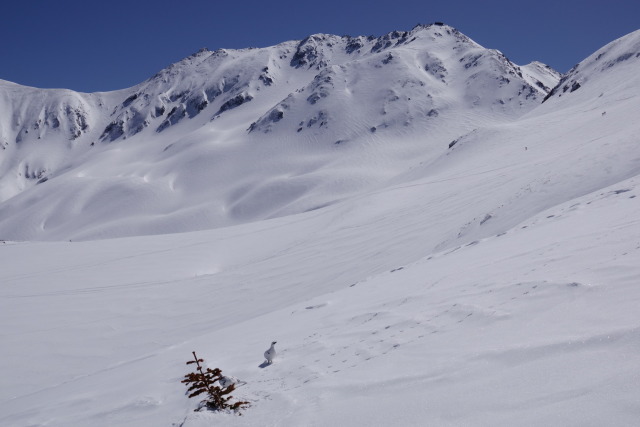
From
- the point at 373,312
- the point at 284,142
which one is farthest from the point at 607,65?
the point at 284,142

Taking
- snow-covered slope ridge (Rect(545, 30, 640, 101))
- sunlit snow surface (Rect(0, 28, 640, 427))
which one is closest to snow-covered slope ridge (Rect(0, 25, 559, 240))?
snow-covered slope ridge (Rect(545, 30, 640, 101))

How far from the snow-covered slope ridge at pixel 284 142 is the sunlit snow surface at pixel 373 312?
36733mm

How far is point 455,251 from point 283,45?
160 metres

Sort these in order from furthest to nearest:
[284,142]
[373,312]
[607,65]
Answer: [284,142] → [607,65] → [373,312]

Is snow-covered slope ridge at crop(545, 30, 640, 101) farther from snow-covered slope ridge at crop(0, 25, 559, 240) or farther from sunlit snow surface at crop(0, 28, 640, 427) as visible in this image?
sunlit snow surface at crop(0, 28, 640, 427)

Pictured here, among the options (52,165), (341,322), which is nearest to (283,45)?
(52,165)

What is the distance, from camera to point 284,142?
82.1 meters

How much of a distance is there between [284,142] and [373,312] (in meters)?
77.9

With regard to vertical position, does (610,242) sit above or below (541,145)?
below

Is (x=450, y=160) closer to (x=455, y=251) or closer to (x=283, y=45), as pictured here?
(x=455, y=251)

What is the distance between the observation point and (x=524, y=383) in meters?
2.80

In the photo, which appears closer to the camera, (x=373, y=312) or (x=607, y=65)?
(x=373, y=312)

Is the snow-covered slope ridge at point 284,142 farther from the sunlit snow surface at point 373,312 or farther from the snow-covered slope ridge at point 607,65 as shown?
Result: the sunlit snow surface at point 373,312

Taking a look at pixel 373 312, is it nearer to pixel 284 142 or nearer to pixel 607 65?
pixel 607 65
